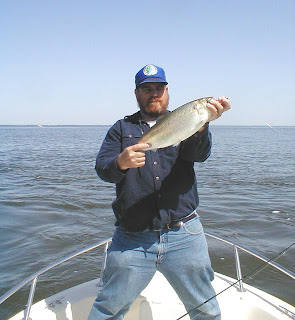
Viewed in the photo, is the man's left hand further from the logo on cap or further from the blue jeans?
the blue jeans

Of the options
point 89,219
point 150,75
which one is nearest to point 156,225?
point 150,75

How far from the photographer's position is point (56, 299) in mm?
4227

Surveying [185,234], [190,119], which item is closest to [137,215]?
[185,234]

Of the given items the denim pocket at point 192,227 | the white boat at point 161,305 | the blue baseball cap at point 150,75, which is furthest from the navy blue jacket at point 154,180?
the white boat at point 161,305

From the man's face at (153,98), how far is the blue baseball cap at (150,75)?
0.05m

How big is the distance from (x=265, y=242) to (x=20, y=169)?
17.2 metres

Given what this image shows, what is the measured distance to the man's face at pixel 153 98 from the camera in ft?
10.9

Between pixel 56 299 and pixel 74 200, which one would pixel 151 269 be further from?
pixel 74 200

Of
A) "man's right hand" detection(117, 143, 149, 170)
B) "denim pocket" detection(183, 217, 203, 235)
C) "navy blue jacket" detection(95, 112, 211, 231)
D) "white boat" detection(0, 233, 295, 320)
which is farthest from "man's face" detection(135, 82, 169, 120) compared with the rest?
"white boat" detection(0, 233, 295, 320)

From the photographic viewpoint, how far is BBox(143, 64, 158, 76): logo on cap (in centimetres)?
328

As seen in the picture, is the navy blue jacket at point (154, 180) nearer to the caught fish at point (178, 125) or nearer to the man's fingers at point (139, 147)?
→ the caught fish at point (178, 125)

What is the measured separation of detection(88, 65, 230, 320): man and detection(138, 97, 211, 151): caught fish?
11 cm

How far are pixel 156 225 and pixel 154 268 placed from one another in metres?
0.44

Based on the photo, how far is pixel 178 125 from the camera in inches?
119
